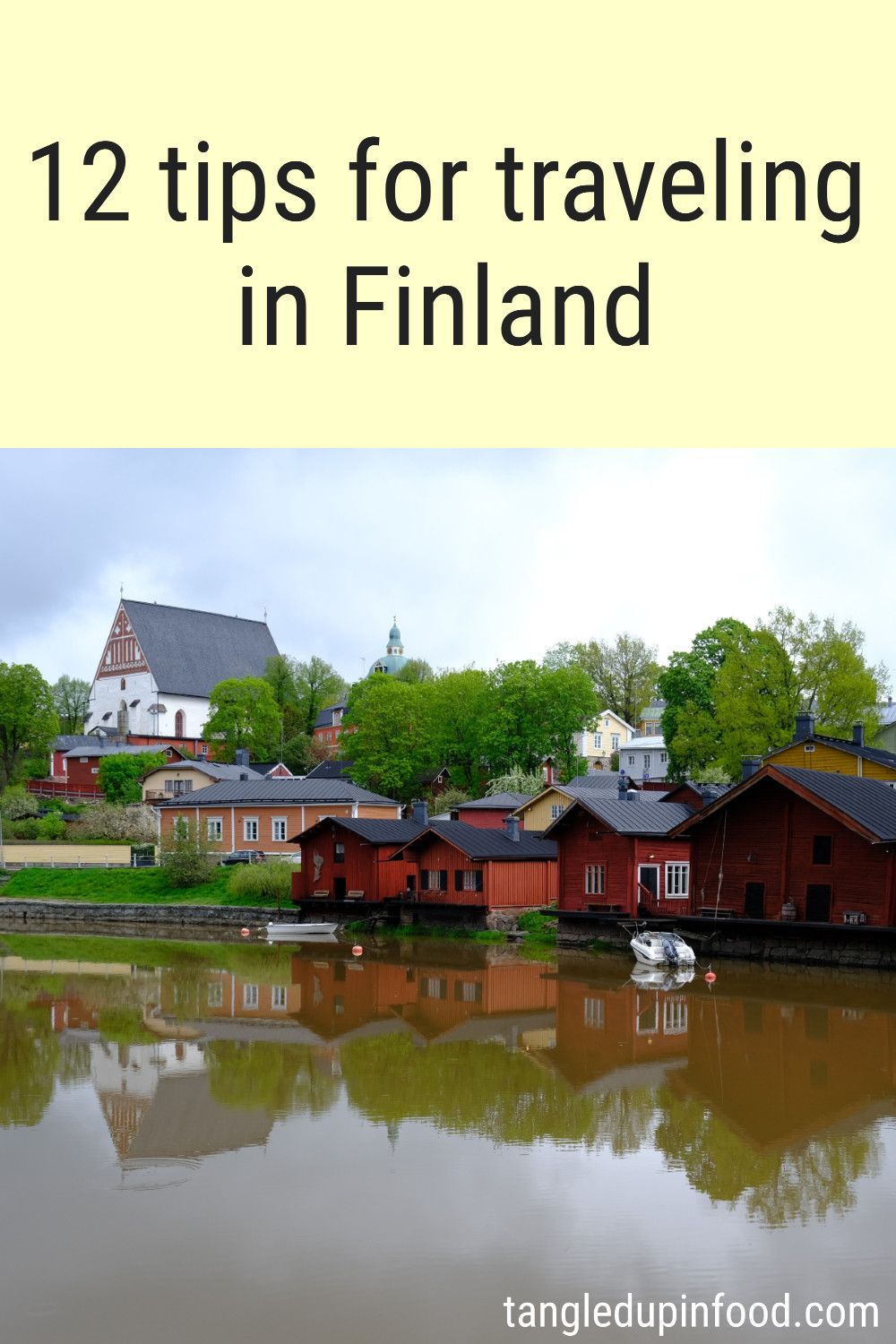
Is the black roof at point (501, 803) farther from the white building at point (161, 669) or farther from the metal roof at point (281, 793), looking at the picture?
the white building at point (161, 669)

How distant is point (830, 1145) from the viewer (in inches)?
599

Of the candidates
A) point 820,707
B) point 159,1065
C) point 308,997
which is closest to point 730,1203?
point 159,1065

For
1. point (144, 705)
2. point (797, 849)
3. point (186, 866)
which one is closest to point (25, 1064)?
point (797, 849)

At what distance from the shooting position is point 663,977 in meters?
31.8

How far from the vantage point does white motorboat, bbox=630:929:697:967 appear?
32.9 meters

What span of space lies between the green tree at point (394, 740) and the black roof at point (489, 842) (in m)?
26.2

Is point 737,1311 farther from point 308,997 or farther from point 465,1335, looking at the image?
point 308,997

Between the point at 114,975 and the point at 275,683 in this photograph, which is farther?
the point at 275,683

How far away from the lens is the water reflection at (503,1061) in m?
15.4

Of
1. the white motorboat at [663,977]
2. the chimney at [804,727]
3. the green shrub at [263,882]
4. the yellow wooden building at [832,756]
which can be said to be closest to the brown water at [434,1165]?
the white motorboat at [663,977]

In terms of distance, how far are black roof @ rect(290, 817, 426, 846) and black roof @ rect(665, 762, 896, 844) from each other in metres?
14.0

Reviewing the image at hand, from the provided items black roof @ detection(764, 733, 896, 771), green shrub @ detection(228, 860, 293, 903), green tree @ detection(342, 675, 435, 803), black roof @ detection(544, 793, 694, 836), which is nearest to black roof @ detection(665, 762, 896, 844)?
black roof @ detection(544, 793, 694, 836)

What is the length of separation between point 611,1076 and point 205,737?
7297 centimetres

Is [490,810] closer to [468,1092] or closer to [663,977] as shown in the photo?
[663,977]
